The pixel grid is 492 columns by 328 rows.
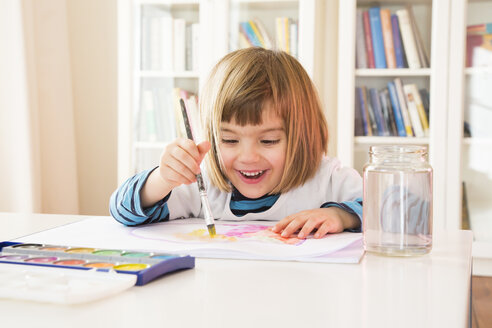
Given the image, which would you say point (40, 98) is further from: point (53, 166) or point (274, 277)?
point (274, 277)

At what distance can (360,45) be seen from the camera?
2463 mm

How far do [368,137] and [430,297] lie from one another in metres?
1.99

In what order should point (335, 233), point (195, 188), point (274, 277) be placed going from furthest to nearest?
point (195, 188)
point (335, 233)
point (274, 277)

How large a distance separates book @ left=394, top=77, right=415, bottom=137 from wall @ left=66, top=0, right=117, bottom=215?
53.7 inches

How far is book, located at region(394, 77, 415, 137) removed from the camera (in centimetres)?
244

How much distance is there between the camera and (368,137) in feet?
8.14

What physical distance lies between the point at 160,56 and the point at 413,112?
3.71 ft

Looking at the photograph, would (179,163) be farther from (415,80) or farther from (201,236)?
(415,80)

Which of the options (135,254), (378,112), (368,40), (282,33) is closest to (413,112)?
(378,112)

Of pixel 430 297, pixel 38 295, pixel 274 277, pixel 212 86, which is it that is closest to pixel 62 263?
pixel 38 295

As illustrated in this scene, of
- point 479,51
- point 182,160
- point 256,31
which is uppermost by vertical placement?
point 256,31

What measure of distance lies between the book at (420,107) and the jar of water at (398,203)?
174 cm

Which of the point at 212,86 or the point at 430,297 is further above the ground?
the point at 212,86

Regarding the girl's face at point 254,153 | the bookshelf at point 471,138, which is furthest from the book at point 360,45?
the girl's face at point 254,153
